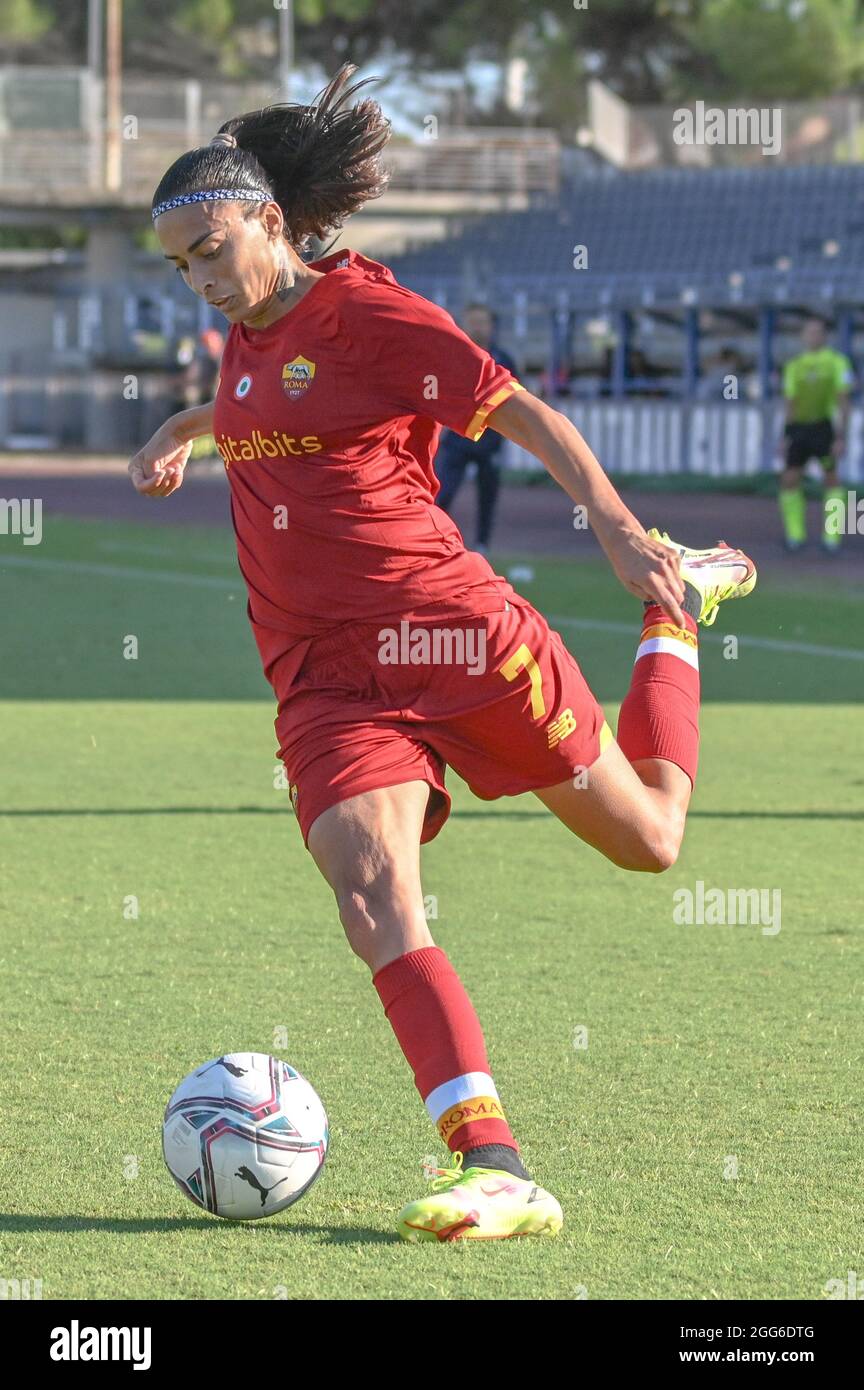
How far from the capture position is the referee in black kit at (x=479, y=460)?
16969 mm

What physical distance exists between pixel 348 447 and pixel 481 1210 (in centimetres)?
144

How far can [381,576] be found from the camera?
158 inches

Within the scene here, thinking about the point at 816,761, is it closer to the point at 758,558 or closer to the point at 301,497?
the point at 301,497

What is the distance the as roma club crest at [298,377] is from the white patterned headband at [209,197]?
319 mm

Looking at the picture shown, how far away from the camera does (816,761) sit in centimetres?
951

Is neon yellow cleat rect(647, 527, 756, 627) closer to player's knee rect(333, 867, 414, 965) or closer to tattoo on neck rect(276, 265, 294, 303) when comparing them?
tattoo on neck rect(276, 265, 294, 303)

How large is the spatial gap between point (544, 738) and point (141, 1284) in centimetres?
129

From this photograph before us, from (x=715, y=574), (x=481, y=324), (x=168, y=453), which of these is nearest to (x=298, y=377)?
(x=168, y=453)

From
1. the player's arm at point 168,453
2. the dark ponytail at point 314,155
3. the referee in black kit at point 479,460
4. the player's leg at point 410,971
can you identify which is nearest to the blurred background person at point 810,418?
the referee in black kit at point 479,460

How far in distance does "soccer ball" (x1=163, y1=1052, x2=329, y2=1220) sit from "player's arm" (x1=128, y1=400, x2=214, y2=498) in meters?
1.38

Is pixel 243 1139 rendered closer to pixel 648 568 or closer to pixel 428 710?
pixel 428 710

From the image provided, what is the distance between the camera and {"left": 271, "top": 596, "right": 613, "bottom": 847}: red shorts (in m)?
3.97

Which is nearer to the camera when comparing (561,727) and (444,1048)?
(444,1048)

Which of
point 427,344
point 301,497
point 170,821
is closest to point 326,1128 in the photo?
point 301,497
